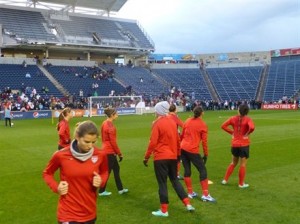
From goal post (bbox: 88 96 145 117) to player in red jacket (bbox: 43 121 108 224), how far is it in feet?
120

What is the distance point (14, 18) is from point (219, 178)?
49771mm

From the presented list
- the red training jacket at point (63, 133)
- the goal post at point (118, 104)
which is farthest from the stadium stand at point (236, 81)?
the red training jacket at point (63, 133)

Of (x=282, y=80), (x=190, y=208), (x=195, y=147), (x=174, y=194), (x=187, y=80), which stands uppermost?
(x=187, y=80)

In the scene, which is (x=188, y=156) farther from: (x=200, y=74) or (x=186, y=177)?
(x=200, y=74)

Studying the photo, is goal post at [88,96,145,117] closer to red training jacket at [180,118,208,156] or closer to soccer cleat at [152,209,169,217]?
red training jacket at [180,118,208,156]

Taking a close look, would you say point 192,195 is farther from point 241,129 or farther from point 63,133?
A: point 63,133

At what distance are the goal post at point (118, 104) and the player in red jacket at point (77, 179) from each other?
36.7 meters

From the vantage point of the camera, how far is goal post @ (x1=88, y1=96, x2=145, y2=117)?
41.8 meters

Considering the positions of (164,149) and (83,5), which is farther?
(83,5)

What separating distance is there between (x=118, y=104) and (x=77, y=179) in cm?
3950

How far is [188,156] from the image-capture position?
27.5 feet

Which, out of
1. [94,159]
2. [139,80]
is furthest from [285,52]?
[94,159]

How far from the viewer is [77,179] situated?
4.18m

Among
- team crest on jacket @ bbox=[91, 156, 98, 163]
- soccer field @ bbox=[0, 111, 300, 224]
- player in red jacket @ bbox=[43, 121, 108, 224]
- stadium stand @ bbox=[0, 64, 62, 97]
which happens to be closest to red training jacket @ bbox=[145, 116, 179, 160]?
soccer field @ bbox=[0, 111, 300, 224]
